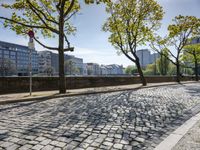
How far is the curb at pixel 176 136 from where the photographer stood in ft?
12.6

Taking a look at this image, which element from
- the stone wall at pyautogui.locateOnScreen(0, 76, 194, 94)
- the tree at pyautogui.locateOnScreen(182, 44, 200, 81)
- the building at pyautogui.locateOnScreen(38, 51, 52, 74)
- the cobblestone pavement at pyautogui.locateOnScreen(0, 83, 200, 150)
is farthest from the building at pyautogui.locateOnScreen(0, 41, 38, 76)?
the cobblestone pavement at pyautogui.locateOnScreen(0, 83, 200, 150)

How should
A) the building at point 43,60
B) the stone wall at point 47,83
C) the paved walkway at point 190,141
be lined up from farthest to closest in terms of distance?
the building at point 43,60
the stone wall at point 47,83
the paved walkway at point 190,141

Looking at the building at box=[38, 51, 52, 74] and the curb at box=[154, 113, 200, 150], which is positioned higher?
the building at box=[38, 51, 52, 74]

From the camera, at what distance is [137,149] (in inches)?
145

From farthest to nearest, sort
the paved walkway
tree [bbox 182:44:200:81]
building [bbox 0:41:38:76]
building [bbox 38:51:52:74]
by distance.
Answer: building [bbox 38:51:52:74]
building [bbox 0:41:38:76]
tree [bbox 182:44:200:81]
the paved walkway

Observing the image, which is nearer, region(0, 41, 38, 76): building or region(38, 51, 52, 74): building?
region(0, 41, 38, 76): building

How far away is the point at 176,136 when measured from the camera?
4.43 metres

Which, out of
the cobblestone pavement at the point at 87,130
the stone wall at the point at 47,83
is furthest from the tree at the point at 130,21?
the cobblestone pavement at the point at 87,130

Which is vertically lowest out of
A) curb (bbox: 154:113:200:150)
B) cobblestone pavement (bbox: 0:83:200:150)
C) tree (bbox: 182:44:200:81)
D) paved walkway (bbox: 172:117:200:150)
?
paved walkway (bbox: 172:117:200:150)

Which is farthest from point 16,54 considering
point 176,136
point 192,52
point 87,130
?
point 176,136

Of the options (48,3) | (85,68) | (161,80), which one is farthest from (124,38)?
(85,68)

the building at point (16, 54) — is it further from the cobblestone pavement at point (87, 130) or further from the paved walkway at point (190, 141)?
the paved walkway at point (190, 141)

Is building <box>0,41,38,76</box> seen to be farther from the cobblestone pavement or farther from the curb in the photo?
the curb

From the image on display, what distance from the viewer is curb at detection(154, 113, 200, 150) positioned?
3830mm
